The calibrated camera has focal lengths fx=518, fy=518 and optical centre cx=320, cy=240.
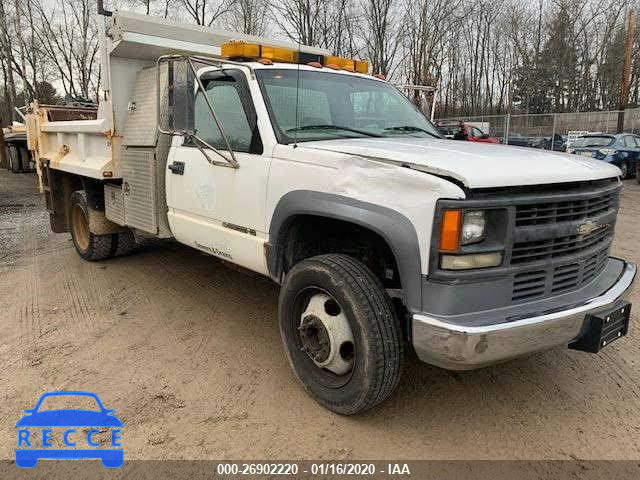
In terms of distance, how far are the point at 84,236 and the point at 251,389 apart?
13.5ft

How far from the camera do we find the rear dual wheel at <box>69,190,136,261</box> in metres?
6.27

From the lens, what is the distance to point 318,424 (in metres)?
3.06

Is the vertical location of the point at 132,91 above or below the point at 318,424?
above

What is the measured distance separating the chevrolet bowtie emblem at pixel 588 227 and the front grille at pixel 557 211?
4 centimetres

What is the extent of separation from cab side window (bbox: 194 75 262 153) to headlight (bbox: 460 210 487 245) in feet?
5.23

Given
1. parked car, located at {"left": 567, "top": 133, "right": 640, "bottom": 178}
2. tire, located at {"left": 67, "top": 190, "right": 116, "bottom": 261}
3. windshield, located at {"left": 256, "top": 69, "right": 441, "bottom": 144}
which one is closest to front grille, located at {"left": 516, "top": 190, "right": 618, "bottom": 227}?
windshield, located at {"left": 256, "top": 69, "right": 441, "bottom": 144}

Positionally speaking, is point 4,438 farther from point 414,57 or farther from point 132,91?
point 414,57

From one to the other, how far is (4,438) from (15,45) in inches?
1628

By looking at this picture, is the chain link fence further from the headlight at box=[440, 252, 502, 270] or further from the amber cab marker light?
the amber cab marker light

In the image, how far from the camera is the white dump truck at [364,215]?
8.46 feet

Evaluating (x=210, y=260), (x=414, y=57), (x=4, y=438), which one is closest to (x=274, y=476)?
(x=4, y=438)

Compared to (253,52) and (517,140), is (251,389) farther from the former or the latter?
(517,140)

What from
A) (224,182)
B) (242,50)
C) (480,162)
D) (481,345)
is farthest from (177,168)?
(481,345)

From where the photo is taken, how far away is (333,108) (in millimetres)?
3955
